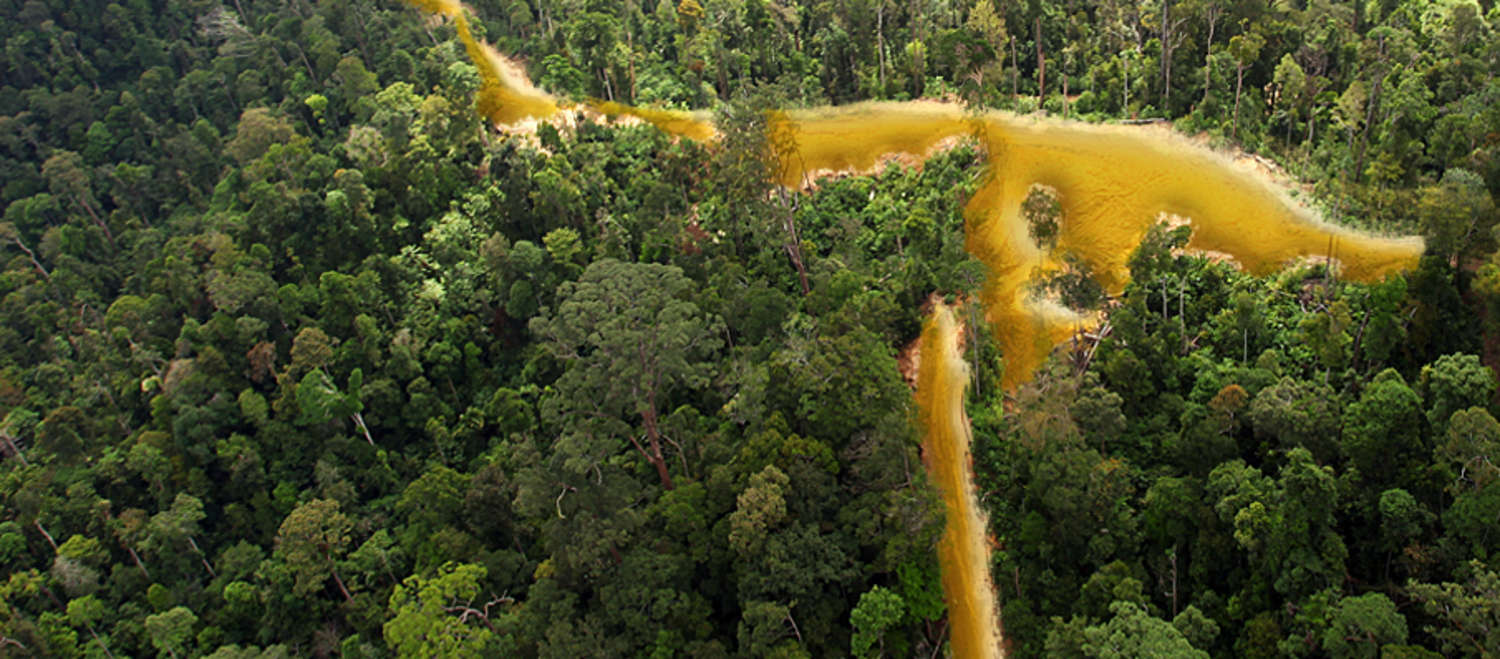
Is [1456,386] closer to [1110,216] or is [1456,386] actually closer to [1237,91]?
[1110,216]

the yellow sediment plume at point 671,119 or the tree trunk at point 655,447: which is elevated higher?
the yellow sediment plume at point 671,119

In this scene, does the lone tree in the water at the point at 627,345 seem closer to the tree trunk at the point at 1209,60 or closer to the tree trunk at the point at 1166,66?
the tree trunk at the point at 1166,66

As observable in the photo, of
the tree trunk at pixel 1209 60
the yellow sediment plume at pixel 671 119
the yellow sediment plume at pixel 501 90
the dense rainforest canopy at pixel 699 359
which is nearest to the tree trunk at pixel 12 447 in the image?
the dense rainforest canopy at pixel 699 359

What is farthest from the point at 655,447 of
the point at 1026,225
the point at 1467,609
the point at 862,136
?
the point at 1467,609

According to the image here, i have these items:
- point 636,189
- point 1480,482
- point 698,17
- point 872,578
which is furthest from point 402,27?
point 1480,482

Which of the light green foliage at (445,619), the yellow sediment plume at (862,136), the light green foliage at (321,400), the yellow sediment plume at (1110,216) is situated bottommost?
the light green foliage at (445,619)
